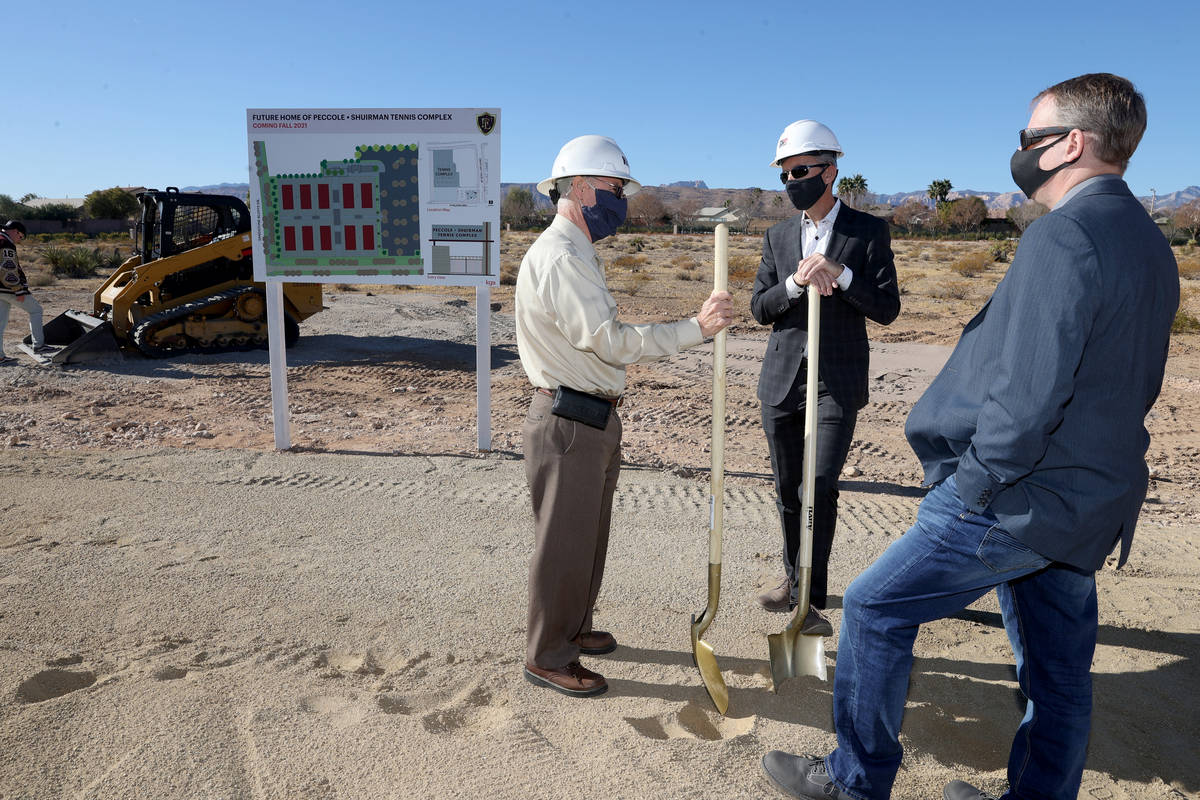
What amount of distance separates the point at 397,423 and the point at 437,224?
245 centimetres

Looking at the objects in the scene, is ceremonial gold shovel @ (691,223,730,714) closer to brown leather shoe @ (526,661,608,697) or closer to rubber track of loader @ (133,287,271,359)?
brown leather shoe @ (526,661,608,697)

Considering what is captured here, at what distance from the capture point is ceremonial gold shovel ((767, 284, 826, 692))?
321 centimetres

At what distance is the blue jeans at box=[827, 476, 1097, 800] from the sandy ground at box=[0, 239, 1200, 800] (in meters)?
0.46

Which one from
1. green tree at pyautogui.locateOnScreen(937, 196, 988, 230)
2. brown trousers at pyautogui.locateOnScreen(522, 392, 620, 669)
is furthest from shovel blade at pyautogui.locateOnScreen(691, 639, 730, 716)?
green tree at pyautogui.locateOnScreen(937, 196, 988, 230)

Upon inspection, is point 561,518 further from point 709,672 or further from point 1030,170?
point 1030,170

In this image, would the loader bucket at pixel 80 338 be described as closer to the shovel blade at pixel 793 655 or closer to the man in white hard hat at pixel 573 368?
the man in white hard hat at pixel 573 368

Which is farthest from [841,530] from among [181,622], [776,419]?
[181,622]

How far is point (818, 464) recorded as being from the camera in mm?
3758

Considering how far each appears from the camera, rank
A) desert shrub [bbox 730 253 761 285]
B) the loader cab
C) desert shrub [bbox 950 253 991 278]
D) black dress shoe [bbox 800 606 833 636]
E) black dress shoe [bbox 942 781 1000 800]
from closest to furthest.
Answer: black dress shoe [bbox 942 781 1000 800] → black dress shoe [bbox 800 606 833 636] → the loader cab → desert shrub [bbox 730 253 761 285] → desert shrub [bbox 950 253 991 278]

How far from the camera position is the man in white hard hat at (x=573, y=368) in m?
2.95

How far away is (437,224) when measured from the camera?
6.47m

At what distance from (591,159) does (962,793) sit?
248 centimetres

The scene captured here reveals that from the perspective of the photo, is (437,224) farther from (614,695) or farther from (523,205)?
(523,205)

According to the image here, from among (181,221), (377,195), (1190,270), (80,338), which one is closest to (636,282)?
(181,221)
